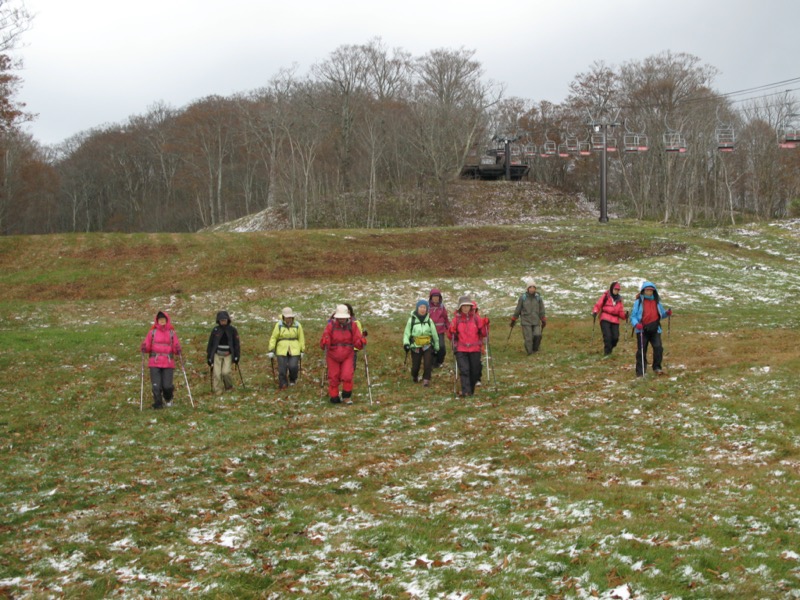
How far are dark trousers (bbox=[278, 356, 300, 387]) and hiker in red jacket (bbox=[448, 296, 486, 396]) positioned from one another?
14.5ft

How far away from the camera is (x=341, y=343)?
15016 mm

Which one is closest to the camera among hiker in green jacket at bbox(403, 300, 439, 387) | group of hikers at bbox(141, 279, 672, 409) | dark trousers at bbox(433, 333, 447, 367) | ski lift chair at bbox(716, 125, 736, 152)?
group of hikers at bbox(141, 279, 672, 409)

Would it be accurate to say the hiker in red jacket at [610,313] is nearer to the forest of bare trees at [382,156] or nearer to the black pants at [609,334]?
the black pants at [609,334]

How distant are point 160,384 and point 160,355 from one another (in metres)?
0.72

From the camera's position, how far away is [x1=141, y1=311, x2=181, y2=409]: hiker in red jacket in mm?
15484

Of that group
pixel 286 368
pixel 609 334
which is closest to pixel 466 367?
pixel 286 368

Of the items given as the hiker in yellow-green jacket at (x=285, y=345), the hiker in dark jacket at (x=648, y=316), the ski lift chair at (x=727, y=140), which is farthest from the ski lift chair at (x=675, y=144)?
the hiker in yellow-green jacket at (x=285, y=345)

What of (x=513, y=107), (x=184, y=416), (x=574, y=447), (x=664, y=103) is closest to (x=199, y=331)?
(x=184, y=416)

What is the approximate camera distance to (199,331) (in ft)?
81.1

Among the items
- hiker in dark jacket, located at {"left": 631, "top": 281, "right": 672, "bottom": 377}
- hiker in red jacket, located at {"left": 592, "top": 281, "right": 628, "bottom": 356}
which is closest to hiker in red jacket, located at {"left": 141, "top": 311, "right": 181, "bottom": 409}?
hiker in dark jacket, located at {"left": 631, "top": 281, "right": 672, "bottom": 377}

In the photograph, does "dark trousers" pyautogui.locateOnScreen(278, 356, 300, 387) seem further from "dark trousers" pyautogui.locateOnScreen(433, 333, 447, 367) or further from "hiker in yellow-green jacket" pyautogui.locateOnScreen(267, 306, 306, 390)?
"dark trousers" pyautogui.locateOnScreen(433, 333, 447, 367)

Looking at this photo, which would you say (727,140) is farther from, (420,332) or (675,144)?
(420,332)

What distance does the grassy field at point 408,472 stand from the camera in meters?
6.77

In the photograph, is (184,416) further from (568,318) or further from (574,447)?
(568,318)
